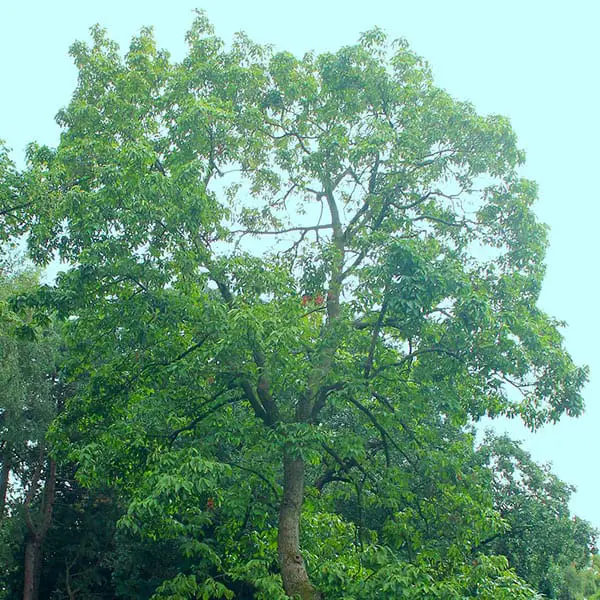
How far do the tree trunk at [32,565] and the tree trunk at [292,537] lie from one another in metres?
15.9

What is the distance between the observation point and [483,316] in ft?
29.0

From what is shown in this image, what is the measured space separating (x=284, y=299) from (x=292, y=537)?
3.35 metres

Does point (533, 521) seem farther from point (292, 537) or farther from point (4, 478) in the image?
point (4, 478)

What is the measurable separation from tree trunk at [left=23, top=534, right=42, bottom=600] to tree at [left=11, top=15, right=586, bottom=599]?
13932mm

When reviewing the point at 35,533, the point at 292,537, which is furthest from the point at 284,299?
the point at 35,533

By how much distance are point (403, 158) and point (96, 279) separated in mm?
4940

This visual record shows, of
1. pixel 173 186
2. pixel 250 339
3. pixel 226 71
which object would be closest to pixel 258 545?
pixel 250 339

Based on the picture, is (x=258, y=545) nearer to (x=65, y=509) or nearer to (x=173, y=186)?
(x=173, y=186)

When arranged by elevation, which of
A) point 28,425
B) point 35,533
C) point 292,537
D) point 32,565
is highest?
point 28,425

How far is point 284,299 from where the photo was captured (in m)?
9.77

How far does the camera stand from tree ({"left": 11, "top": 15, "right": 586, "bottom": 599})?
29.7ft

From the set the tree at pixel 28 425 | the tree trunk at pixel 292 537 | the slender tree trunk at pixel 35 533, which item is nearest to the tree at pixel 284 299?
the tree trunk at pixel 292 537

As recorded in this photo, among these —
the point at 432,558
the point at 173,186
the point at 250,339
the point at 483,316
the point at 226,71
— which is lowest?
the point at 432,558

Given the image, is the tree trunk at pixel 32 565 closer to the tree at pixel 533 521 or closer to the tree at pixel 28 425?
the tree at pixel 28 425
